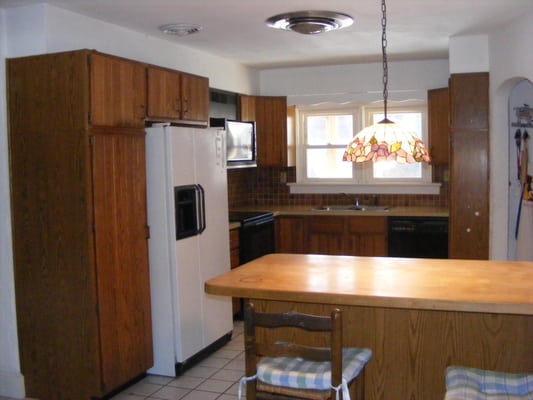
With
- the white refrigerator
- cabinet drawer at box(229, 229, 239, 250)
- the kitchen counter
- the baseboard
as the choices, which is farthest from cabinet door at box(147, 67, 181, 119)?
the kitchen counter

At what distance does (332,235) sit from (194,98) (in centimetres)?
221

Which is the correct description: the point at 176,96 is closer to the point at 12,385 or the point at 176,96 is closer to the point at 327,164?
the point at 12,385

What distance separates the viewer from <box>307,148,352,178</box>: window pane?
6570 millimetres

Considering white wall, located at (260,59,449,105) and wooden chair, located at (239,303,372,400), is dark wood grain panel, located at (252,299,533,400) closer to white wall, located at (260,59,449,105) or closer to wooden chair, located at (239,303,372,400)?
wooden chair, located at (239,303,372,400)

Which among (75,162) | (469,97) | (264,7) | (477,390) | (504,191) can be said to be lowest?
(477,390)

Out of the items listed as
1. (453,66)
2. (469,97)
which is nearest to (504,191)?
(469,97)

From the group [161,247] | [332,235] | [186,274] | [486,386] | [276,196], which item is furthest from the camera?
[276,196]

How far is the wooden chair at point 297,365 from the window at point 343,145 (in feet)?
13.9

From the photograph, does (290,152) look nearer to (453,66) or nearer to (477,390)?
(453,66)

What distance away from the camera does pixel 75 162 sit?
3.42 metres

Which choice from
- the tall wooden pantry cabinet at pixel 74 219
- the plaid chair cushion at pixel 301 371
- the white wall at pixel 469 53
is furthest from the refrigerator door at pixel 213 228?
the white wall at pixel 469 53

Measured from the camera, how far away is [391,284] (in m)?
2.65

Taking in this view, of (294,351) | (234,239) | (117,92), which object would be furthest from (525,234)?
(117,92)

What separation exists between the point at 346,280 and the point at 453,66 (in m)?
2.93
